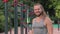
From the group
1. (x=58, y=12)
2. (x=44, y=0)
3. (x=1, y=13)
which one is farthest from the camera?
(x=44, y=0)

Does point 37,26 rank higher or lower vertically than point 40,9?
lower

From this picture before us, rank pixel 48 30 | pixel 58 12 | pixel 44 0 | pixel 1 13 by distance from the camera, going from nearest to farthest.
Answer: pixel 48 30 → pixel 58 12 → pixel 1 13 → pixel 44 0


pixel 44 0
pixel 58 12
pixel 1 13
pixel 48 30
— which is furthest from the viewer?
pixel 44 0

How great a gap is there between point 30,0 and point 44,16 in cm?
331

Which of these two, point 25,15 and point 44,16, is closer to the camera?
point 44,16

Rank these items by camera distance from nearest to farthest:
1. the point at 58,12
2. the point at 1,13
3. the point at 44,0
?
the point at 58,12
the point at 1,13
the point at 44,0

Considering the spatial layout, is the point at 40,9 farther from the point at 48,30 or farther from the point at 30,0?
the point at 30,0

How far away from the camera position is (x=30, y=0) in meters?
7.45

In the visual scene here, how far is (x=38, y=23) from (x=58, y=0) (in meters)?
2.81

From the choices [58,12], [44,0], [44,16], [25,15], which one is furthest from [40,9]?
[44,0]

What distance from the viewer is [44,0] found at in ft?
28.1

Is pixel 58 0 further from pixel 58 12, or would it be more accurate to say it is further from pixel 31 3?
pixel 31 3

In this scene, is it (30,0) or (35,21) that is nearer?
(35,21)

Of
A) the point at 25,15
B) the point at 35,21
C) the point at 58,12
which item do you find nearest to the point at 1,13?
the point at 25,15
